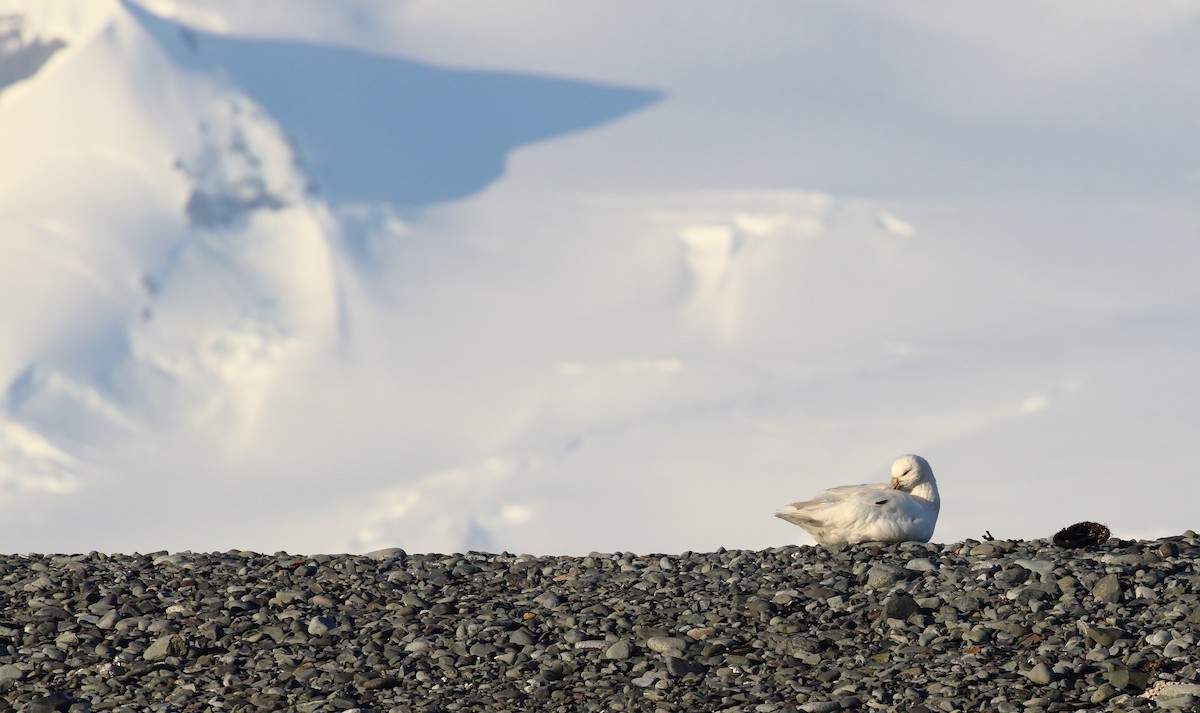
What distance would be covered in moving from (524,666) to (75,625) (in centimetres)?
404

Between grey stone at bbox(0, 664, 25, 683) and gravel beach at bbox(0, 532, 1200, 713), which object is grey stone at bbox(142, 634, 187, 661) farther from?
grey stone at bbox(0, 664, 25, 683)

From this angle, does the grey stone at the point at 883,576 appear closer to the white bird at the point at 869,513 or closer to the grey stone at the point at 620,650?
the white bird at the point at 869,513

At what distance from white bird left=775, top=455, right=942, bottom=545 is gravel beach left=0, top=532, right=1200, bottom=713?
160 mm

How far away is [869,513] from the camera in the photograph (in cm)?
1240

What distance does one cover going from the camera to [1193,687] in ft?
30.9

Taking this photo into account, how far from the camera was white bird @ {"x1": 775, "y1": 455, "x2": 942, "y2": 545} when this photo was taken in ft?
40.7

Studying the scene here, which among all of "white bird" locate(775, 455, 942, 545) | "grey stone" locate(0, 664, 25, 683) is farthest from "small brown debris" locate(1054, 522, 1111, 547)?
"grey stone" locate(0, 664, 25, 683)

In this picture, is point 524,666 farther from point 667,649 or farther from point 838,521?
point 838,521

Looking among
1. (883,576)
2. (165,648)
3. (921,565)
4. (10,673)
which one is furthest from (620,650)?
(10,673)

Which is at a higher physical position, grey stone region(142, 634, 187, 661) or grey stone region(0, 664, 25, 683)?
grey stone region(142, 634, 187, 661)

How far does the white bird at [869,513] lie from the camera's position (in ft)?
40.7

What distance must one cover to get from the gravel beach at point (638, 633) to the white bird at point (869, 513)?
0.52ft

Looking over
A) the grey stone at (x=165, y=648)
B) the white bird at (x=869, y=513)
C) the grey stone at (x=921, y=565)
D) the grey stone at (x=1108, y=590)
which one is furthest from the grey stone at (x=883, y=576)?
the grey stone at (x=165, y=648)

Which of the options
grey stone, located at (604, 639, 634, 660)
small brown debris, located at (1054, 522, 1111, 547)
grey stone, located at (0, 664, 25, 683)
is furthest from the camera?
small brown debris, located at (1054, 522, 1111, 547)
